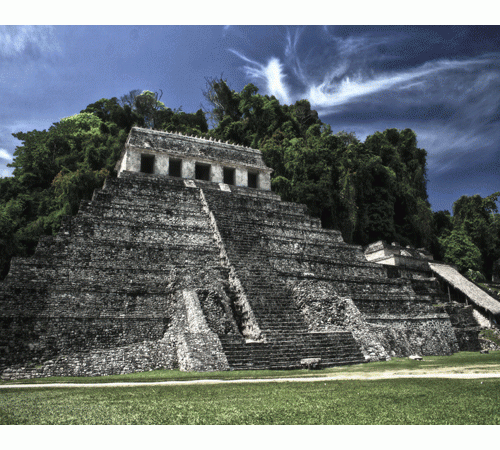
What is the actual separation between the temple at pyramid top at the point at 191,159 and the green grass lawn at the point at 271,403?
16.5m

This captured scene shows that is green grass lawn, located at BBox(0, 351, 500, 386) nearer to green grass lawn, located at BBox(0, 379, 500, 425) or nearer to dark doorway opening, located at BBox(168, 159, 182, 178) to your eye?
green grass lawn, located at BBox(0, 379, 500, 425)

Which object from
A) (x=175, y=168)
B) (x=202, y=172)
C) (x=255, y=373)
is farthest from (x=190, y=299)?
(x=202, y=172)

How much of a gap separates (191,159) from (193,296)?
12.6 m

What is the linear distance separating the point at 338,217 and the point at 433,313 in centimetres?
1224

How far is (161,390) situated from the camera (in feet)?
21.9

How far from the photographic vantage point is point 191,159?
76.0ft

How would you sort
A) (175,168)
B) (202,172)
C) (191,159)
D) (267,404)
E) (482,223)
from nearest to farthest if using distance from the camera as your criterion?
(267,404), (191,159), (175,168), (202,172), (482,223)

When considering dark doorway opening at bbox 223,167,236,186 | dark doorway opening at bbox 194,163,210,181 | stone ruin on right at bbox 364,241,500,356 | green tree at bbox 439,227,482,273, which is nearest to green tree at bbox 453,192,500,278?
green tree at bbox 439,227,482,273

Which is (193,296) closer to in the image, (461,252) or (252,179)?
(252,179)

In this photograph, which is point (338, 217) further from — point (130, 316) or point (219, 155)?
point (130, 316)

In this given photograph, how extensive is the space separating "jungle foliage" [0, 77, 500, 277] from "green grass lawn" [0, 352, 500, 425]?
15889 mm

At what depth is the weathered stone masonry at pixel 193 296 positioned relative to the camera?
1031cm

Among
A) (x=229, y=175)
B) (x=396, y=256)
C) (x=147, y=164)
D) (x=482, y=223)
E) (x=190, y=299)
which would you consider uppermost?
(x=147, y=164)

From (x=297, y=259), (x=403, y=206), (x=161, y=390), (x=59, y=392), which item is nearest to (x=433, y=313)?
(x=297, y=259)
